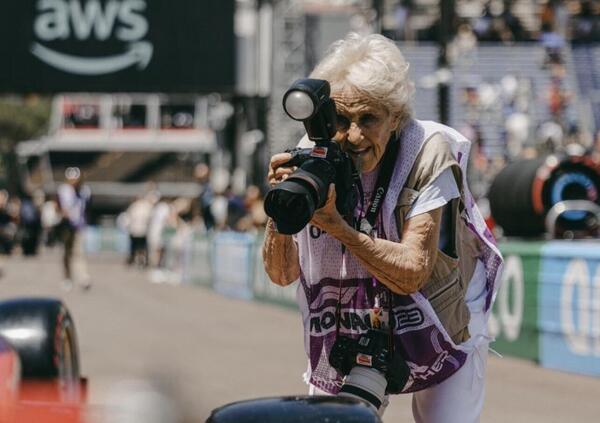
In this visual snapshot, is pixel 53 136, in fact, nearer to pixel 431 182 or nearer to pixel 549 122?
pixel 549 122

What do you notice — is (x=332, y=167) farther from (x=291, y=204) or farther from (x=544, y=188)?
(x=544, y=188)

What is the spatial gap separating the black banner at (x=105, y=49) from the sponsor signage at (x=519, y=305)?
51.3 ft

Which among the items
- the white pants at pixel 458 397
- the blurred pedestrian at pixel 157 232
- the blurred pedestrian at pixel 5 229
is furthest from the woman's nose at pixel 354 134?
the blurred pedestrian at pixel 5 229

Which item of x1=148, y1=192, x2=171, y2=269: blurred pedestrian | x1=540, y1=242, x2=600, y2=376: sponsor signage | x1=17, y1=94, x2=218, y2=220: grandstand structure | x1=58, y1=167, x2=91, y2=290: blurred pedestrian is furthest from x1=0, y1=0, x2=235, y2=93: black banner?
x1=17, y1=94, x2=218, y2=220: grandstand structure

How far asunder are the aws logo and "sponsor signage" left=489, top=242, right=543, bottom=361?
1603 centimetres

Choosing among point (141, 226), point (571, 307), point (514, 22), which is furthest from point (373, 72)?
point (514, 22)

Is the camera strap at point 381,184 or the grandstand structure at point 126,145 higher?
the camera strap at point 381,184

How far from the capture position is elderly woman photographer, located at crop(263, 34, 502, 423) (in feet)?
10.6

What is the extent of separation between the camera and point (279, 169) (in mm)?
3105

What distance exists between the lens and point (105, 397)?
2.01m

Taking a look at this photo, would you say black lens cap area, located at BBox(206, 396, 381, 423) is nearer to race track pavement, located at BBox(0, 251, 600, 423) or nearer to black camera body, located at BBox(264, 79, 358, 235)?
race track pavement, located at BBox(0, 251, 600, 423)

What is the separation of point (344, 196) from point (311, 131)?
183 millimetres

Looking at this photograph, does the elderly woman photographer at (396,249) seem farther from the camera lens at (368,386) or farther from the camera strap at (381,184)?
the camera lens at (368,386)

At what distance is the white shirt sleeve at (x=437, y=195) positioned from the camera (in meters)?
3.31
